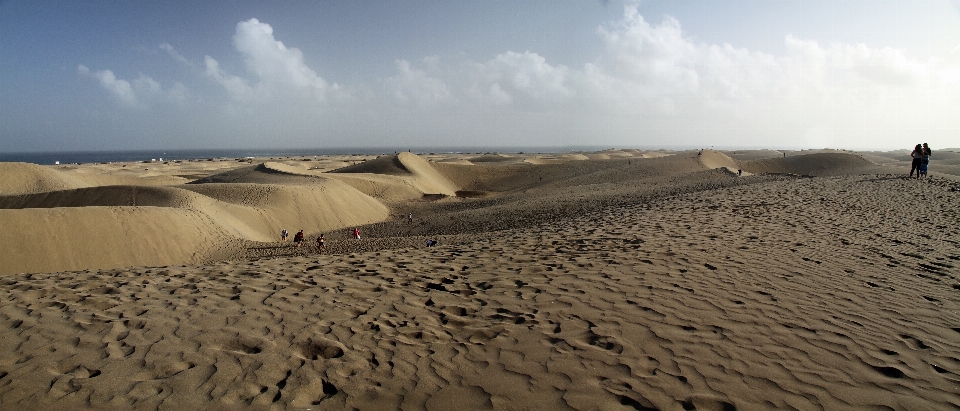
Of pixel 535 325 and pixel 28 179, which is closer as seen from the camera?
pixel 535 325

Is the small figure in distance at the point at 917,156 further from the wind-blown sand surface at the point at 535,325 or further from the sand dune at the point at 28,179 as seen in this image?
the sand dune at the point at 28,179

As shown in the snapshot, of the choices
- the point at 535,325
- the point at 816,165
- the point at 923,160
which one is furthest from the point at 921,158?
the point at 535,325

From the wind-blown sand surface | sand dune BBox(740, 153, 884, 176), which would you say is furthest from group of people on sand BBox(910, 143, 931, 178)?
sand dune BBox(740, 153, 884, 176)

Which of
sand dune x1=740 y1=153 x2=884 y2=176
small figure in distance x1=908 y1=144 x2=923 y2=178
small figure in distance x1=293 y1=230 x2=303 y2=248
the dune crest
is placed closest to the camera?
small figure in distance x1=293 y1=230 x2=303 y2=248

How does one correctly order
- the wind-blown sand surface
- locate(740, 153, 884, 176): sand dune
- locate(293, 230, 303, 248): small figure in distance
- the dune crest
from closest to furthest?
the wind-blown sand surface < locate(293, 230, 303, 248): small figure in distance < the dune crest < locate(740, 153, 884, 176): sand dune

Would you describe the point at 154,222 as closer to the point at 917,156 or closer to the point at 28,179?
the point at 28,179

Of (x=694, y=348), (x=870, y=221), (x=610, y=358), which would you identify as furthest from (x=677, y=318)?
(x=870, y=221)

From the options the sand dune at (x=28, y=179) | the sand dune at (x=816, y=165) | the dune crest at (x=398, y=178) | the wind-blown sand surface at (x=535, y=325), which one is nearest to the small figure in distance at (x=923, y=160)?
the wind-blown sand surface at (x=535, y=325)

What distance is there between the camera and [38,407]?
3264mm

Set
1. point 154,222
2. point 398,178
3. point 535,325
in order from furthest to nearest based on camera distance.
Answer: point 398,178
point 154,222
point 535,325

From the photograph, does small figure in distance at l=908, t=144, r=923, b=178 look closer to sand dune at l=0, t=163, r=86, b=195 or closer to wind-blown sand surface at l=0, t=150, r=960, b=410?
wind-blown sand surface at l=0, t=150, r=960, b=410

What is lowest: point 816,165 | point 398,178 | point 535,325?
point 398,178

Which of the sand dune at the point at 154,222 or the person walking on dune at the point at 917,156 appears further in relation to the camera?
the person walking on dune at the point at 917,156

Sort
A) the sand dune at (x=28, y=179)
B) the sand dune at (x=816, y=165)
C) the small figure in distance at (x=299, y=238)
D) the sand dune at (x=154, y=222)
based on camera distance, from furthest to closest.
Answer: the sand dune at (x=816, y=165) < the sand dune at (x=28, y=179) < the small figure in distance at (x=299, y=238) < the sand dune at (x=154, y=222)
